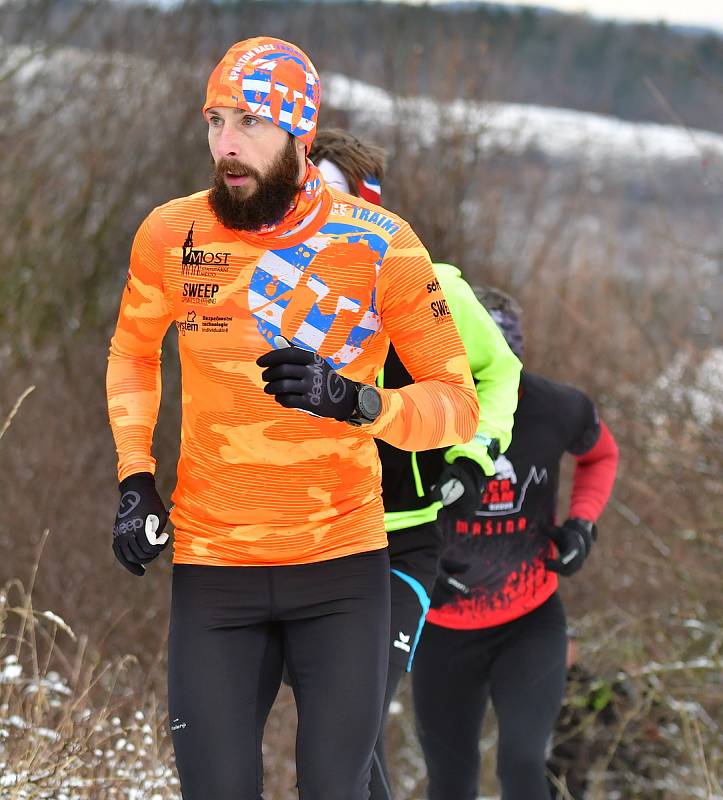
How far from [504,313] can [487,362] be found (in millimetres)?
Answer: 449

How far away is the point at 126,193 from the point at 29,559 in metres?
8.24

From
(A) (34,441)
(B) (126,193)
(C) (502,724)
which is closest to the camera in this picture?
(C) (502,724)

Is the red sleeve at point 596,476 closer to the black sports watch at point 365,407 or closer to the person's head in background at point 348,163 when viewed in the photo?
Result: the person's head in background at point 348,163

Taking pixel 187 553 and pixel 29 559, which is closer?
pixel 187 553

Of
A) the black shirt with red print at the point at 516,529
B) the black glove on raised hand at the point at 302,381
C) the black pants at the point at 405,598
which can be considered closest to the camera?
the black glove on raised hand at the point at 302,381

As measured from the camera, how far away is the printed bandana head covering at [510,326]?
414 centimetres

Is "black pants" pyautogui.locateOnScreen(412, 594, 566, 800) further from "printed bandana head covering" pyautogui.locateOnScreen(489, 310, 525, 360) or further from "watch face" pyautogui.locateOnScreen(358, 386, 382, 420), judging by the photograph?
"watch face" pyautogui.locateOnScreen(358, 386, 382, 420)

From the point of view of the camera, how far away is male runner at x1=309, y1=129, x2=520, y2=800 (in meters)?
3.55

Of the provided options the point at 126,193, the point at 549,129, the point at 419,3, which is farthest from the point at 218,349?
the point at 549,129

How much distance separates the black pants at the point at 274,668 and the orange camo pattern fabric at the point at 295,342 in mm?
62

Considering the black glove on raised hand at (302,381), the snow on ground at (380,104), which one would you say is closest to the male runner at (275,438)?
the black glove on raised hand at (302,381)

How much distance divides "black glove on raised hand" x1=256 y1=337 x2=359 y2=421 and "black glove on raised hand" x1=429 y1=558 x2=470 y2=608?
177 centimetres

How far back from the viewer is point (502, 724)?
4141 millimetres

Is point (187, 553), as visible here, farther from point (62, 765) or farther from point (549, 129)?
point (549, 129)
